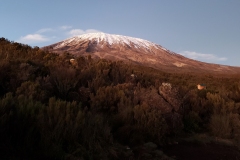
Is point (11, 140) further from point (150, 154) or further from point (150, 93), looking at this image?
point (150, 93)

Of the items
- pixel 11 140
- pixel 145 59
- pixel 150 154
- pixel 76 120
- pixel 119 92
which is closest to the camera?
pixel 11 140

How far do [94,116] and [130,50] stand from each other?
250 feet

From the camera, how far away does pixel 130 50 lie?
271 ft

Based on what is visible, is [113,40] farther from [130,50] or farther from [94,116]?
[94,116]

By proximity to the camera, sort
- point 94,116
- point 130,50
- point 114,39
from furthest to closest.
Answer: point 114,39, point 130,50, point 94,116

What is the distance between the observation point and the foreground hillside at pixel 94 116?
227 inches

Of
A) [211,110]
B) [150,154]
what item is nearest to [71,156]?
[150,154]

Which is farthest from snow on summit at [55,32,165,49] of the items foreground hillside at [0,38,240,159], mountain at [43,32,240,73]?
foreground hillside at [0,38,240,159]

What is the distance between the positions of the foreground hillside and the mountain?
57.0m

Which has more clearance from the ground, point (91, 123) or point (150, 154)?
point (91, 123)

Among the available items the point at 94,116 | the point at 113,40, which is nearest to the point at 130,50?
the point at 113,40

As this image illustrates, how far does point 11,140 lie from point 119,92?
5.06 meters

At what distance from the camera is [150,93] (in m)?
10.5

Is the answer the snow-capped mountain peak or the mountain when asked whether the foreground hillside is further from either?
the snow-capped mountain peak
